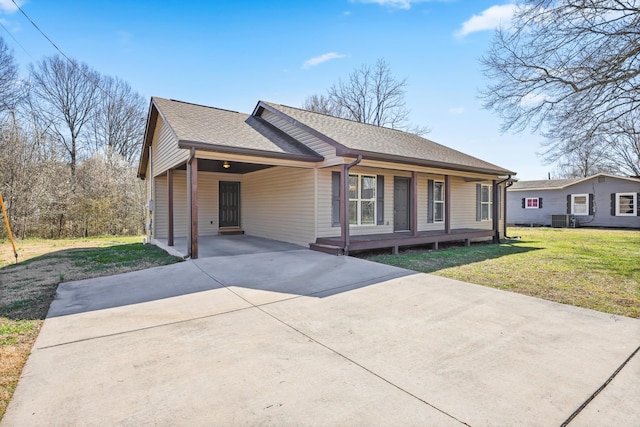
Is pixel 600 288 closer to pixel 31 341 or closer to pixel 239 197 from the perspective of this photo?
pixel 31 341

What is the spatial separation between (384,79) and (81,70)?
19.8 m

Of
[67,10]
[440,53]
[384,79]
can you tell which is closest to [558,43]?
[440,53]

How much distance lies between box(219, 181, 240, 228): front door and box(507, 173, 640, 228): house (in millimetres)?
19642

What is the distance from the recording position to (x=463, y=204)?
12.8 m

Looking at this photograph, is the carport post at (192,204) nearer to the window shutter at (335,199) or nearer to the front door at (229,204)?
the window shutter at (335,199)

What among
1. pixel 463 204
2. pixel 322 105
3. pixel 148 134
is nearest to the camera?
pixel 148 134

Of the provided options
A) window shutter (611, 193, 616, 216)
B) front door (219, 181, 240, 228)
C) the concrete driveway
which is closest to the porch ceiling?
front door (219, 181, 240, 228)

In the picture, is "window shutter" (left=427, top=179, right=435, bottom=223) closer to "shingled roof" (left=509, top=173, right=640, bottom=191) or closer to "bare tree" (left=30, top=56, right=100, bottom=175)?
"shingled roof" (left=509, top=173, right=640, bottom=191)

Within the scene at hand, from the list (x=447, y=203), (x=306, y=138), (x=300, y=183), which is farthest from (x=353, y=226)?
(x=447, y=203)

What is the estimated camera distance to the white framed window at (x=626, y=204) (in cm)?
1791

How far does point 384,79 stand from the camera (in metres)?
24.3

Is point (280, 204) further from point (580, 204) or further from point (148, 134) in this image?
point (580, 204)

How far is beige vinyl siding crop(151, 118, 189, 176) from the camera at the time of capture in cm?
809

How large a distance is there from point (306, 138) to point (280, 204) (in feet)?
7.34
